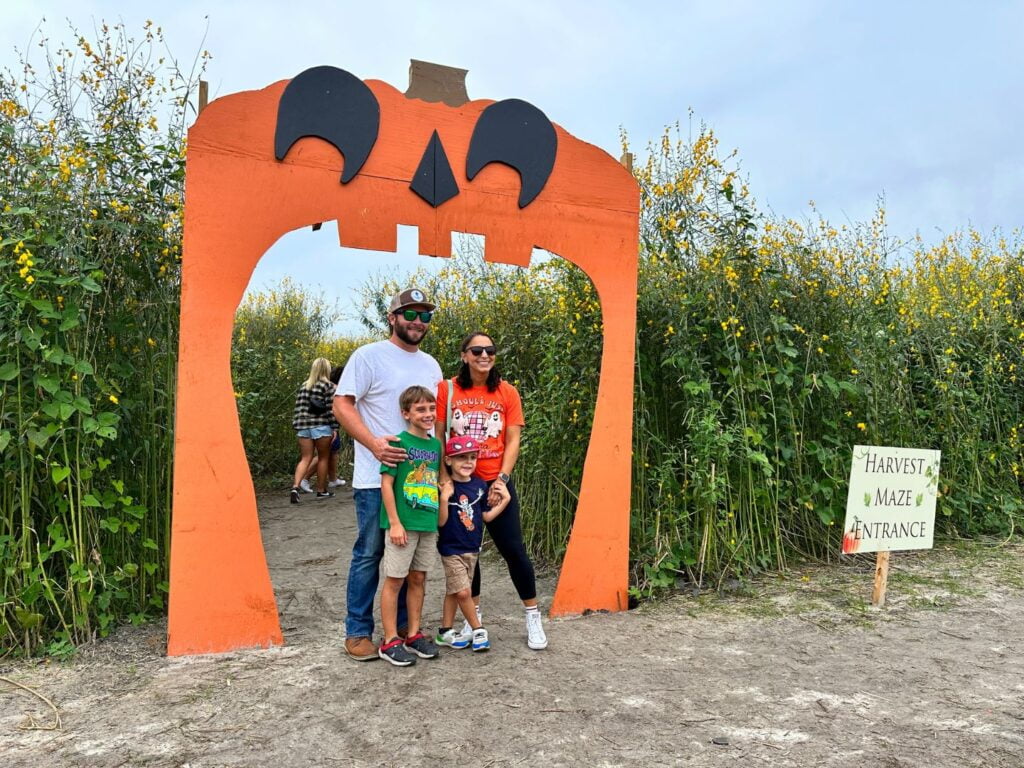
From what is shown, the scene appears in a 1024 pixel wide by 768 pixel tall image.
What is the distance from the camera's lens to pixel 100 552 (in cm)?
359

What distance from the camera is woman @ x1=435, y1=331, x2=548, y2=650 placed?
3.56 meters

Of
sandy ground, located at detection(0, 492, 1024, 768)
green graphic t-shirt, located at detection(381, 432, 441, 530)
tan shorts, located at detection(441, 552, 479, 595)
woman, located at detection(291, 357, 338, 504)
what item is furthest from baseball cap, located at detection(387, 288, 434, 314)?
woman, located at detection(291, 357, 338, 504)

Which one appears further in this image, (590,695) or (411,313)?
(411,313)

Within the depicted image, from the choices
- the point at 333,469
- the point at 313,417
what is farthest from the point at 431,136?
the point at 333,469

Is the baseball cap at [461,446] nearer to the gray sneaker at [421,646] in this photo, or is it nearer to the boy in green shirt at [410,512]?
the boy in green shirt at [410,512]

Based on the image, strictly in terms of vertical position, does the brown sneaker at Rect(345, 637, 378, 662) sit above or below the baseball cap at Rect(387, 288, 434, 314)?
below

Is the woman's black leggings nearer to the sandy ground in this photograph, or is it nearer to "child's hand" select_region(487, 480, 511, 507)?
"child's hand" select_region(487, 480, 511, 507)

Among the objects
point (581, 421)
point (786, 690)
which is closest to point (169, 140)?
point (581, 421)

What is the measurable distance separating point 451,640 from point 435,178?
8.32 ft

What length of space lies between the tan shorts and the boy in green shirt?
99 millimetres

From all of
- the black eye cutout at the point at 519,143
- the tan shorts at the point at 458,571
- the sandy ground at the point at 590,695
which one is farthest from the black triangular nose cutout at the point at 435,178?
the sandy ground at the point at 590,695

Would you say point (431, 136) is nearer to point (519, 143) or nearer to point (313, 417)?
point (519, 143)

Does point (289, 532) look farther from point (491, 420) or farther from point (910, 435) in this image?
point (910, 435)

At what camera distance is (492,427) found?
3584 mm
